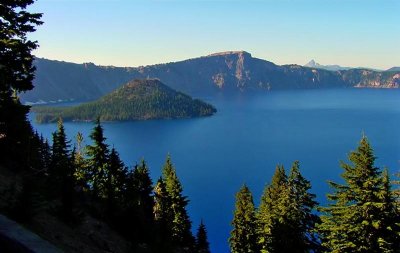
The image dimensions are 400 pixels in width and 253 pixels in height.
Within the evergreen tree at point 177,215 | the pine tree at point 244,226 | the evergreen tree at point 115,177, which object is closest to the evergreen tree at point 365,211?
the evergreen tree at point 115,177

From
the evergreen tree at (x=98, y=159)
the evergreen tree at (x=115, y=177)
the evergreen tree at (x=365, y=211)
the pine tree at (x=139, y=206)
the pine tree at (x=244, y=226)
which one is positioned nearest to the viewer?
the evergreen tree at (x=365, y=211)

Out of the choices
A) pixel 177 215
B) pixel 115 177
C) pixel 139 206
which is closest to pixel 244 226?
pixel 177 215

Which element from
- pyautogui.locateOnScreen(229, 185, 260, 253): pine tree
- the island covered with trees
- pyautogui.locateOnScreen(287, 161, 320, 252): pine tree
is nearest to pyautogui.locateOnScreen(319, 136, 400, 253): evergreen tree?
the island covered with trees

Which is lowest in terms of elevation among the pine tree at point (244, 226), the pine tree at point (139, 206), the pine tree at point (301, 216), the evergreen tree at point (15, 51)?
the pine tree at point (244, 226)

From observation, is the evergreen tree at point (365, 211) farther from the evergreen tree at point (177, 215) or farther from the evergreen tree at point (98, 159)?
the evergreen tree at point (177, 215)

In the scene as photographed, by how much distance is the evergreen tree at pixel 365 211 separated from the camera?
64.9ft

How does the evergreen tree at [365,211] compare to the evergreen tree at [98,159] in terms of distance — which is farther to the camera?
the evergreen tree at [98,159]

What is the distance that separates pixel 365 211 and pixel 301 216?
1226cm

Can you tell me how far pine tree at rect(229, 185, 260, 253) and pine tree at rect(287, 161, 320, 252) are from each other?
20150mm

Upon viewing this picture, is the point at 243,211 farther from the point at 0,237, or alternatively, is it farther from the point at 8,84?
the point at 0,237

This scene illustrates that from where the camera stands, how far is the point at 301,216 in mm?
31969

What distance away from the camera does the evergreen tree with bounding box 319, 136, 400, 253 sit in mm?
19781

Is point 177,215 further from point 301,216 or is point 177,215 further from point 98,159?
point 301,216

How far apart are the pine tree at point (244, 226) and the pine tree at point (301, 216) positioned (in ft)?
66.1
